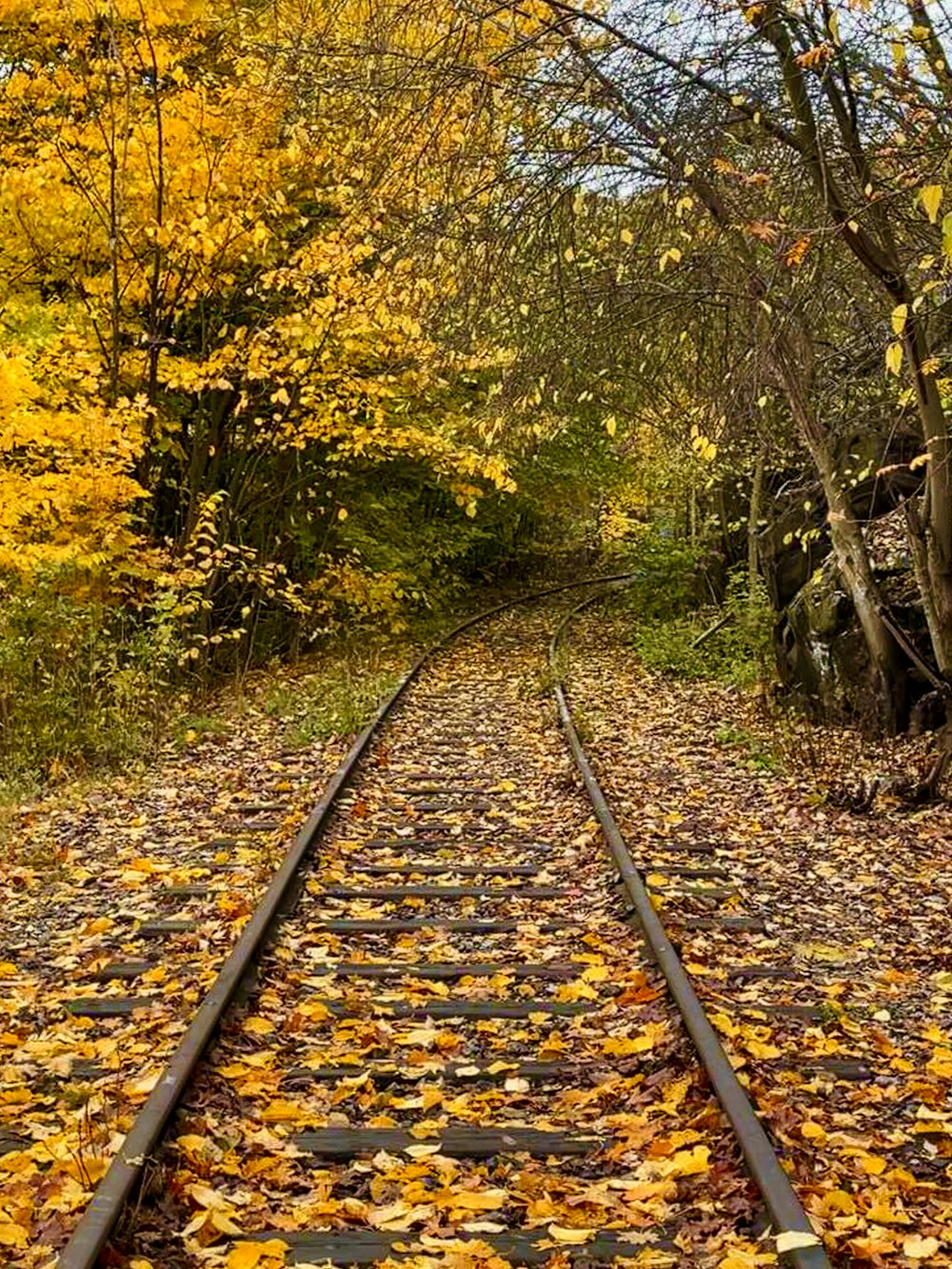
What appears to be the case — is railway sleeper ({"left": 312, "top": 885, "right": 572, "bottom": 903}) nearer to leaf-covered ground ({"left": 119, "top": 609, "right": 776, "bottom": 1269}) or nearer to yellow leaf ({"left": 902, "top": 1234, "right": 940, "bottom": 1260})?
leaf-covered ground ({"left": 119, "top": 609, "right": 776, "bottom": 1269})

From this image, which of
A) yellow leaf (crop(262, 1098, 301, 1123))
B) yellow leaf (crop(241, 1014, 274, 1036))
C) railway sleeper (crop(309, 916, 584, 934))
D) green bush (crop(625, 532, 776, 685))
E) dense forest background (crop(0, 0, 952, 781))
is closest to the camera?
yellow leaf (crop(262, 1098, 301, 1123))

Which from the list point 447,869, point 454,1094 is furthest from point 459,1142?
point 447,869

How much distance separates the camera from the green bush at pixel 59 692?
10.5 meters

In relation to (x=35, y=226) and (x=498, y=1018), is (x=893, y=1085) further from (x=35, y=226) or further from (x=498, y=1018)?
(x=35, y=226)

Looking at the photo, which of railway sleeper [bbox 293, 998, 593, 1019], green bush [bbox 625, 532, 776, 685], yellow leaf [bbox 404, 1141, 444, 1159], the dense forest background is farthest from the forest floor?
green bush [bbox 625, 532, 776, 685]

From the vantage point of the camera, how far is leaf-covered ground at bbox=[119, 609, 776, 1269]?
3.48 metres

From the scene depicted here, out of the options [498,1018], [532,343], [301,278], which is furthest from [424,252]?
[498,1018]

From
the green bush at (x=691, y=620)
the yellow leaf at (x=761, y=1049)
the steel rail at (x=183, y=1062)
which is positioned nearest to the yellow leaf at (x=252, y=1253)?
the steel rail at (x=183, y=1062)

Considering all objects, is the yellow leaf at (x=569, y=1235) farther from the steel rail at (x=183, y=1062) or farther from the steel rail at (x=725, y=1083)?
the steel rail at (x=183, y=1062)

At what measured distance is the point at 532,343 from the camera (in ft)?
33.6

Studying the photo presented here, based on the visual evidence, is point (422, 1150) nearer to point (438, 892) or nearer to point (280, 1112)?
point (280, 1112)

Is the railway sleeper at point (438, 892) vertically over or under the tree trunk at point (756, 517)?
under

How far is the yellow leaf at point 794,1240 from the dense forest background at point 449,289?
2.75 meters

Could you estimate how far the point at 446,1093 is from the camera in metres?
4.39
